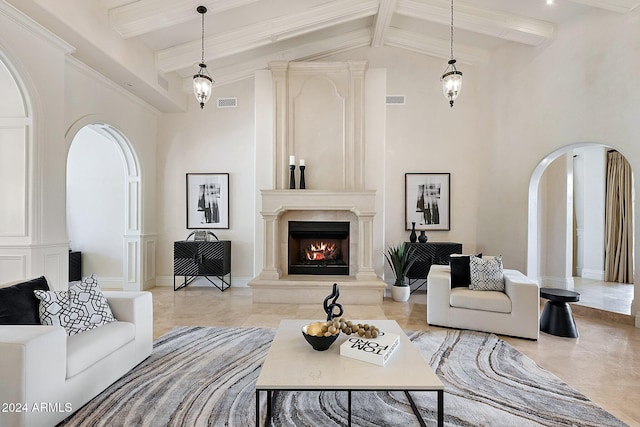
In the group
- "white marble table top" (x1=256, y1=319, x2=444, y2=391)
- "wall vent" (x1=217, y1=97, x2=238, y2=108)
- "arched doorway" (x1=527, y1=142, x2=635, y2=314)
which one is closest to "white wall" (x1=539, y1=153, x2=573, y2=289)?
"arched doorway" (x1=527, y1=142, x2=635, y2=314)

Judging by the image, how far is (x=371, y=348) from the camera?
6.82 ft

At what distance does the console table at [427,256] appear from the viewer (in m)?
5.73

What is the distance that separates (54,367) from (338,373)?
1.61 meters

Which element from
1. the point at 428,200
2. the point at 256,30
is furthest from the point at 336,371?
the point at 428,200

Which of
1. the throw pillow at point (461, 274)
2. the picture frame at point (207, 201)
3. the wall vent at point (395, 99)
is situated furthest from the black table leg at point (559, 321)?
the picture frame at point (207, 201)

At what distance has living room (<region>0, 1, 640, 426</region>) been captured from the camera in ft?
11.4

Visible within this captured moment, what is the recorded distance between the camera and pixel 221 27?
16.2 ft

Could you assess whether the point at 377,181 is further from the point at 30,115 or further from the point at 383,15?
the point at 30,115

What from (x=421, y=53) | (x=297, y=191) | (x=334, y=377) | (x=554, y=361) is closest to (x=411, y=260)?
(x=297, y=191)

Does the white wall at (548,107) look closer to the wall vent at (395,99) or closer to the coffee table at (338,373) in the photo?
the wall vent at (395,99)

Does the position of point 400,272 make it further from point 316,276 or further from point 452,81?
point 452,81

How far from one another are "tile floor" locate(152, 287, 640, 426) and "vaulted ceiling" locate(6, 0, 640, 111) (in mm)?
3178

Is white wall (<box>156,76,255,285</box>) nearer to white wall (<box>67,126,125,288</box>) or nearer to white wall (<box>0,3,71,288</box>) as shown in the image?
white wall (<box>67,126,125,288</box>)

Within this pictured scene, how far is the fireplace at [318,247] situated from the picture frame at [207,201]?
1.42 m
